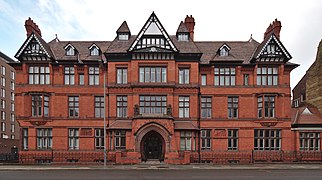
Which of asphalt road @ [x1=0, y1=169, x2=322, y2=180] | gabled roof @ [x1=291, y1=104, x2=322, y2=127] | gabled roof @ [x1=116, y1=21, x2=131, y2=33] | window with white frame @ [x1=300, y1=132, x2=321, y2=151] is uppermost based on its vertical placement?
gabled roof @ [x1=116, y1=21, x2=131, y2=33]

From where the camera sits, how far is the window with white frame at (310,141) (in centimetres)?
3362

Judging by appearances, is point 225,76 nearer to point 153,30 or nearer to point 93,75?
point 153,30

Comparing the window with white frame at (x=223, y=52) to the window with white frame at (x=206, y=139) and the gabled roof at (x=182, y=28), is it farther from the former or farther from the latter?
the window with white frame at (x=206, y=139)

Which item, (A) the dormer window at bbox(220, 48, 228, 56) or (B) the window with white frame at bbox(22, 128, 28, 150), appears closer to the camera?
(B) the window with white frame at bbox(22, 128, 28, 150)

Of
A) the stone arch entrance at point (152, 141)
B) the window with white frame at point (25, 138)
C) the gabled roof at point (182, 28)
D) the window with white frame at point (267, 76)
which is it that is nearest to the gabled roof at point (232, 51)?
the window with white frame at point (267, 76)

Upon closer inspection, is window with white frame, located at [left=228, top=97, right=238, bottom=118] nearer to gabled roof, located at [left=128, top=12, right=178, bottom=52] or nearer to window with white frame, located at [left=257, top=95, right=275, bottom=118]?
window with white frame, located at [left=257, top=95, right=275, bottom=118]

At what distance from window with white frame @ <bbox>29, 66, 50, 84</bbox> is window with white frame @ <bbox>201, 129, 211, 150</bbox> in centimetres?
1967

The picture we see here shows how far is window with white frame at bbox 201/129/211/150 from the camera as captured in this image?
32969 mm

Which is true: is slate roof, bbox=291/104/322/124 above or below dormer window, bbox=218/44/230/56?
below

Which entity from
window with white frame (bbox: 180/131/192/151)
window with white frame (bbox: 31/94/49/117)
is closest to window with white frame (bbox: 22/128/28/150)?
window with white frame (bbox: 31/94/49/117)

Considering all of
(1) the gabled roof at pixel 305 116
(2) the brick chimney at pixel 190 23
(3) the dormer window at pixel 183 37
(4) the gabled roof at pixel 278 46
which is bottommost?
(1) the gabled roof at pixel 305 116

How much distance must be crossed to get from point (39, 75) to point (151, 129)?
594 inches

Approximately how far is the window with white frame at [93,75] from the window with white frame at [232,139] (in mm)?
17320

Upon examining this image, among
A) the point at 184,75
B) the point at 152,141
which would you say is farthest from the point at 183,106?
Result: the point at 152,141
